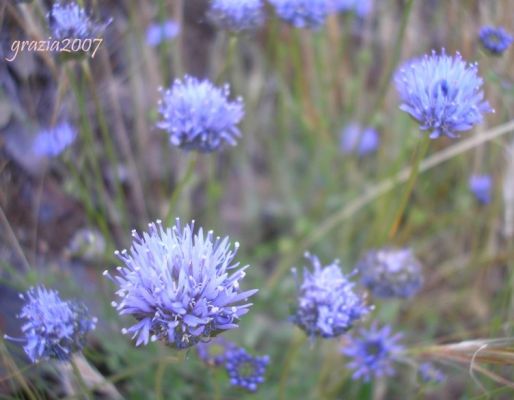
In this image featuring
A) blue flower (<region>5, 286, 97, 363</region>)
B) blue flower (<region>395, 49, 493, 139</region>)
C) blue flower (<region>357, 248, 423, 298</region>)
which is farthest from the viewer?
blue flower (<region>357, 248, 423, 298</region>)

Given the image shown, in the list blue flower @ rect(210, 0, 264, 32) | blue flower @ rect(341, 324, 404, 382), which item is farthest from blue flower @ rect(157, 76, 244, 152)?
blue flower @ rect(341, 324, 404, 382)

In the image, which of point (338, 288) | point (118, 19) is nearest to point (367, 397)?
point (338, 288)

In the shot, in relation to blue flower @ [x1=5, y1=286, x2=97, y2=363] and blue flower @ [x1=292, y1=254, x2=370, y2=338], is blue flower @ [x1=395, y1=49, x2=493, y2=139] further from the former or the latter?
blue flower @ [x1=5, y1=286, x2=97, y2=363]

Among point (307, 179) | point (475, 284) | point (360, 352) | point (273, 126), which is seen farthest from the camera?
point (273, 126)

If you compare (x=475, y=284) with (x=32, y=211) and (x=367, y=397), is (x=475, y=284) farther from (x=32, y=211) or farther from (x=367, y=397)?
(x=32, y=211)

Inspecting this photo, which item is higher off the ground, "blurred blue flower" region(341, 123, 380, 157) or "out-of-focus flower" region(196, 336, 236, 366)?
"blurred blue flower" region(341, 123, 380, 157)

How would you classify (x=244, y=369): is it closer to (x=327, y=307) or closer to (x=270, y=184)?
(x=327, y=307)

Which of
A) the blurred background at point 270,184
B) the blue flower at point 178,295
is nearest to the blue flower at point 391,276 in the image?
the blurred background at point 270,184
